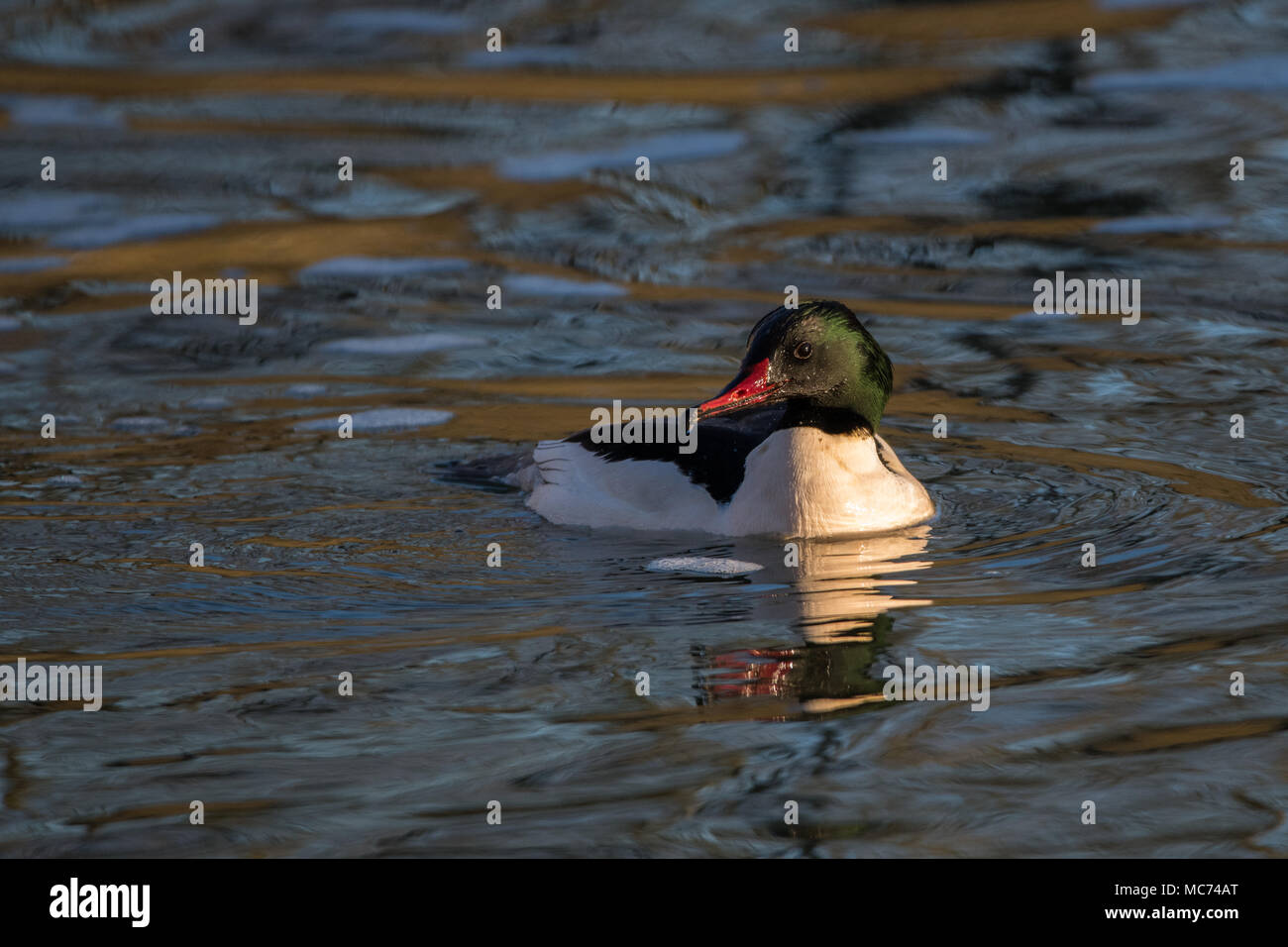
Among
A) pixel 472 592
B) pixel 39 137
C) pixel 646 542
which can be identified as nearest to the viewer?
pixel 472 592

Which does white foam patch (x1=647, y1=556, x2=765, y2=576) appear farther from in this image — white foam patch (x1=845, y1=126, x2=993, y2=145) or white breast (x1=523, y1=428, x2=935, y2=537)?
white foam patch (x1=845, y1=126, x2=993, y2=145)

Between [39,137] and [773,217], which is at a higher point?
[39,137]

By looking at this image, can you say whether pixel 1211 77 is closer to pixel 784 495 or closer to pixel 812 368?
pixel 812 368

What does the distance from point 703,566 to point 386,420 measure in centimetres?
310

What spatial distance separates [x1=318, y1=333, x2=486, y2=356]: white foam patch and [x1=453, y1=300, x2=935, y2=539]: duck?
3363 mm

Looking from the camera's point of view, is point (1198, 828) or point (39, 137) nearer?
point (1198, 828)

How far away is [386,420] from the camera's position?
10141 mm

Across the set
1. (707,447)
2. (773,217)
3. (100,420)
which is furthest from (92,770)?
(773,217)

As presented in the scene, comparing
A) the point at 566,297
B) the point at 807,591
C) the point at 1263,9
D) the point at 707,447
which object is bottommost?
the point at 807,591

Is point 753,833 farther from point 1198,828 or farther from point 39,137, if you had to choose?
point 39,137

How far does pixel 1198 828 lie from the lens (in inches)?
193

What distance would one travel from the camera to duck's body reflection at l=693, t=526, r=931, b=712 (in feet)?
19.7

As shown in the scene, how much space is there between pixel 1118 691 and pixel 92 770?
3183 millimetres
